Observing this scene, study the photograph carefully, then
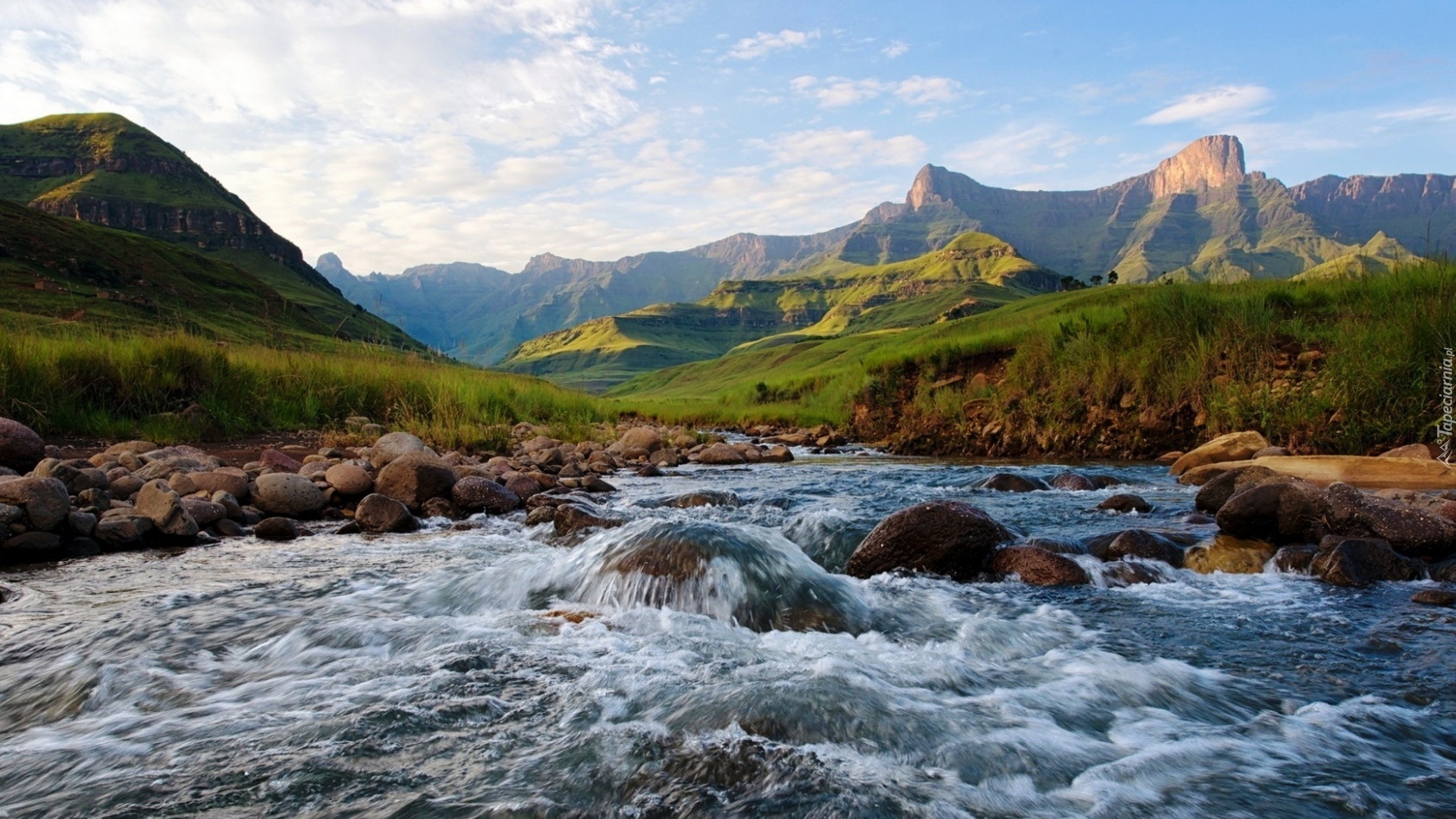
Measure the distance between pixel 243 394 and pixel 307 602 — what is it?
32.6 ft

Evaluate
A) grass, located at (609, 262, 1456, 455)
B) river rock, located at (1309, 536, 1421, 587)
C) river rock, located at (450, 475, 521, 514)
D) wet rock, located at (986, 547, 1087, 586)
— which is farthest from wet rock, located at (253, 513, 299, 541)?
grass, located at (609, 262, 1456, 455)

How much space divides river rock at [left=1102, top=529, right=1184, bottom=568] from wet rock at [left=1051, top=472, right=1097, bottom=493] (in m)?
3.65

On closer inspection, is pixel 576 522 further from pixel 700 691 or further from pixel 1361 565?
pixel 1361 565

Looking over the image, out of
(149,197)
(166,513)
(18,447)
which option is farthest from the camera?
(149,197)

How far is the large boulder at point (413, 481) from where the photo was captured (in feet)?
29.1

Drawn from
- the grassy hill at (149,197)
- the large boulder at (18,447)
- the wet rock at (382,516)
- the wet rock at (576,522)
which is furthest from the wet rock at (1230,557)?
the grassy hill at (149,197)

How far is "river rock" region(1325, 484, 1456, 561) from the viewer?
5.43 metres

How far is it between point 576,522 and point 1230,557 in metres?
5.61

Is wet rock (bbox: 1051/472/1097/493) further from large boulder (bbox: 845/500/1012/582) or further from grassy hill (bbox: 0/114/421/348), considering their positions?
grassy hill (bbox: 0/114/421/348)

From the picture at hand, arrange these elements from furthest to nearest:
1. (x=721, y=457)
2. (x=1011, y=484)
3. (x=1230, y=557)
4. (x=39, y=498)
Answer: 1. (x=721, y=457)
2. (x=1011, y=484)
3. (x=39, y=498)
4. (x=1230, y=557)

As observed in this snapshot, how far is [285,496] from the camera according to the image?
8250 millimetres

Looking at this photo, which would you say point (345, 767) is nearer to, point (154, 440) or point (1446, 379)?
point (154, 440)

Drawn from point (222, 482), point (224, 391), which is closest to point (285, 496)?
point (222, 482)

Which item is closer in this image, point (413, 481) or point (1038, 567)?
point (1038, 567)
